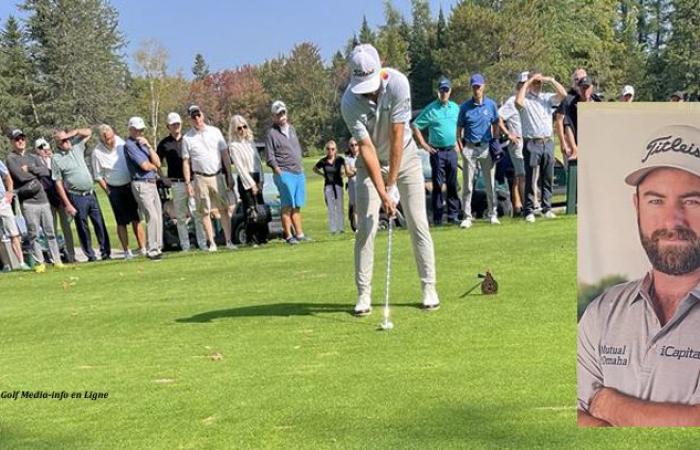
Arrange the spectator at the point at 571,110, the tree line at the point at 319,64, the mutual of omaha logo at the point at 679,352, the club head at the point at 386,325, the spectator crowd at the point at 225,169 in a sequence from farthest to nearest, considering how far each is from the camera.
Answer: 1. the tree line at the point at 319,64
2. the spectator crowd at the point at 225,169
3. the spectator at the point at 571,110
4. the club head at the point at 386,325
5. the mutual of omaha logo at the point at 679,352

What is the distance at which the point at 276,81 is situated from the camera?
283 feet

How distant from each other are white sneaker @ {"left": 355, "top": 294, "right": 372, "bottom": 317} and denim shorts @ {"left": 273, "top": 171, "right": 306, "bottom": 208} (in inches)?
246

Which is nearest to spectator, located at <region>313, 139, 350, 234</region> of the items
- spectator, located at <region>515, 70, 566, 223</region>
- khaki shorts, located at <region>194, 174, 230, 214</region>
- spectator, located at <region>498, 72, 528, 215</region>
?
khaki shorts, located at <region>194, 174, 230, 214</region>

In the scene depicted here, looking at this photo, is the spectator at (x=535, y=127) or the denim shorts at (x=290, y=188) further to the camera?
the denim shorts at (x=290, y=188)

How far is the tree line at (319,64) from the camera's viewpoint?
69.8m

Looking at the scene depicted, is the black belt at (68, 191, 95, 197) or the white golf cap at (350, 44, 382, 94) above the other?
the white golf cap at (350, 44, 382, 94)

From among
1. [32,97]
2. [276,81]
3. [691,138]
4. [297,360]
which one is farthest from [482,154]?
[276,81]

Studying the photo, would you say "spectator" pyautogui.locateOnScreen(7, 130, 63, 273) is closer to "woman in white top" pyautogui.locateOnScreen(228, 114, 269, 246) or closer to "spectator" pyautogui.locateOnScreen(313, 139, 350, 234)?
"woman in white top" pyautogui.locateOnScreen(228, 114, 269, 246)

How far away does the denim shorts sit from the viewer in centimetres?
1323

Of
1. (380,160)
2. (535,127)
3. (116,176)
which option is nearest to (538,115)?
(535,127)

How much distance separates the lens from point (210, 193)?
43.8 ft

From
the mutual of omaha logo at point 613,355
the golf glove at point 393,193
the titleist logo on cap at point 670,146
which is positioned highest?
the titleist logo on cap at point 670,146

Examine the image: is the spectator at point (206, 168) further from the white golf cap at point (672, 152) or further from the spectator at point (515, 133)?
the white golf cap at point (672, 152)

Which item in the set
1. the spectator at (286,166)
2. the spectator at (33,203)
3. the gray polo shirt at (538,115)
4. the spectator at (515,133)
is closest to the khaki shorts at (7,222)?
the spectator at (33,203)
